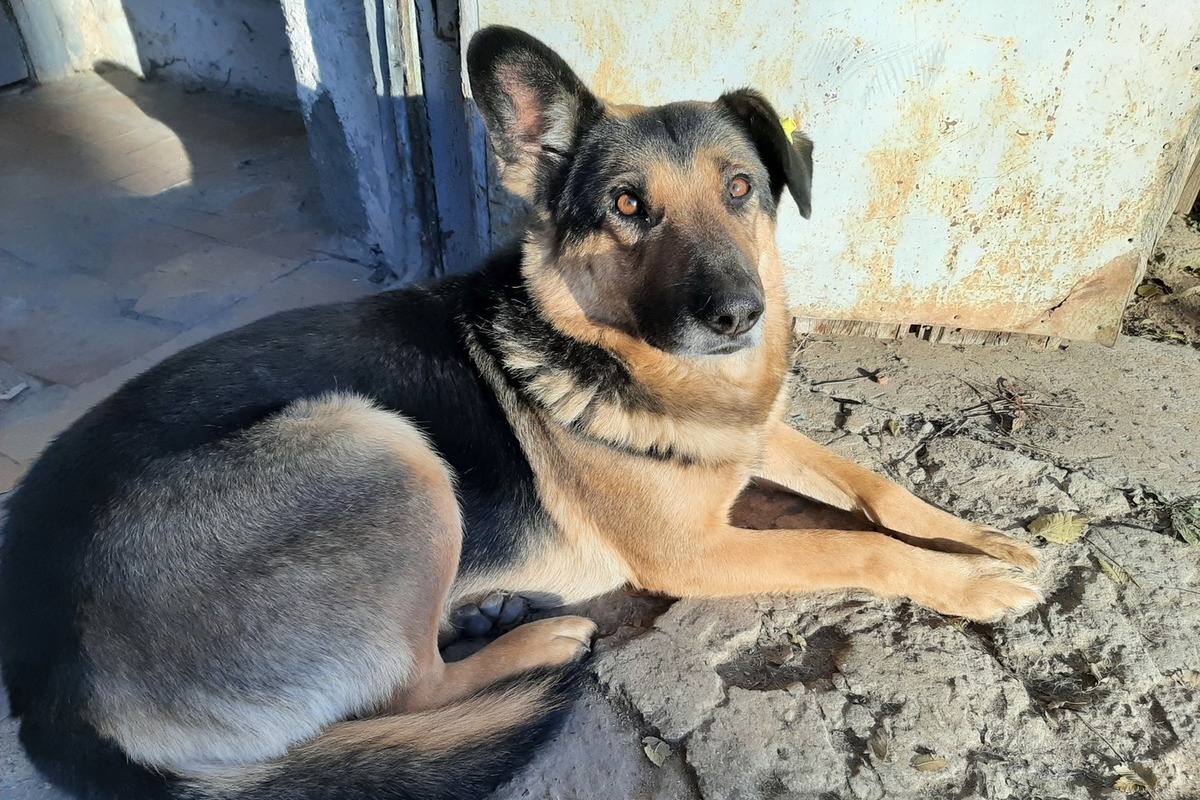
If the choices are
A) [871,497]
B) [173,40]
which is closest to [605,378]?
[871,497]

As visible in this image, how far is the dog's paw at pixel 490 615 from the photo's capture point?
9.57 ft

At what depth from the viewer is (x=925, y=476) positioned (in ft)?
11.1

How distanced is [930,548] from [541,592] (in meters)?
1.45

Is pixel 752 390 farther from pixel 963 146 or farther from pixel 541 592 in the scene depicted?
pixel 963 146

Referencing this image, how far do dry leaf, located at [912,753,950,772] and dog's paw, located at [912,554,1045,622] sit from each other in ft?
1.79

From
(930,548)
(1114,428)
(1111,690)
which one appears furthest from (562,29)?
(1111,690)

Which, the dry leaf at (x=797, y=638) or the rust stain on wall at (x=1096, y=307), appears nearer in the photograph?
the dry leaf at (x=797, y=638)

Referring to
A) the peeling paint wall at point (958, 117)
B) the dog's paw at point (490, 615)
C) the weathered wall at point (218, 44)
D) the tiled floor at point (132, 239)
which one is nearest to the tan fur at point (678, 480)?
the dog's paw at point (490, 615)

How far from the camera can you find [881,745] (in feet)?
7.84

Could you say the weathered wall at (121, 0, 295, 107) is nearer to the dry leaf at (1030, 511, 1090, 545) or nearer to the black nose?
the black nose

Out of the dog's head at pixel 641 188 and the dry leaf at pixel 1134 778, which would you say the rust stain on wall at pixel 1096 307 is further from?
the dry leaf at pixel 1134 778

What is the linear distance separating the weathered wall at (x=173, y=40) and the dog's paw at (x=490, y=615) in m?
5.72

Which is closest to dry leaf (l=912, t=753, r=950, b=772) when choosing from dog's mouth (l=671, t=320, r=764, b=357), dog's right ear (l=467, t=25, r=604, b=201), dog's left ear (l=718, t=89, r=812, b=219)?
dog's mouth (l=671, t=320, r=764, b=357)

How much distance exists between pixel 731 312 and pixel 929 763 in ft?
4.67
